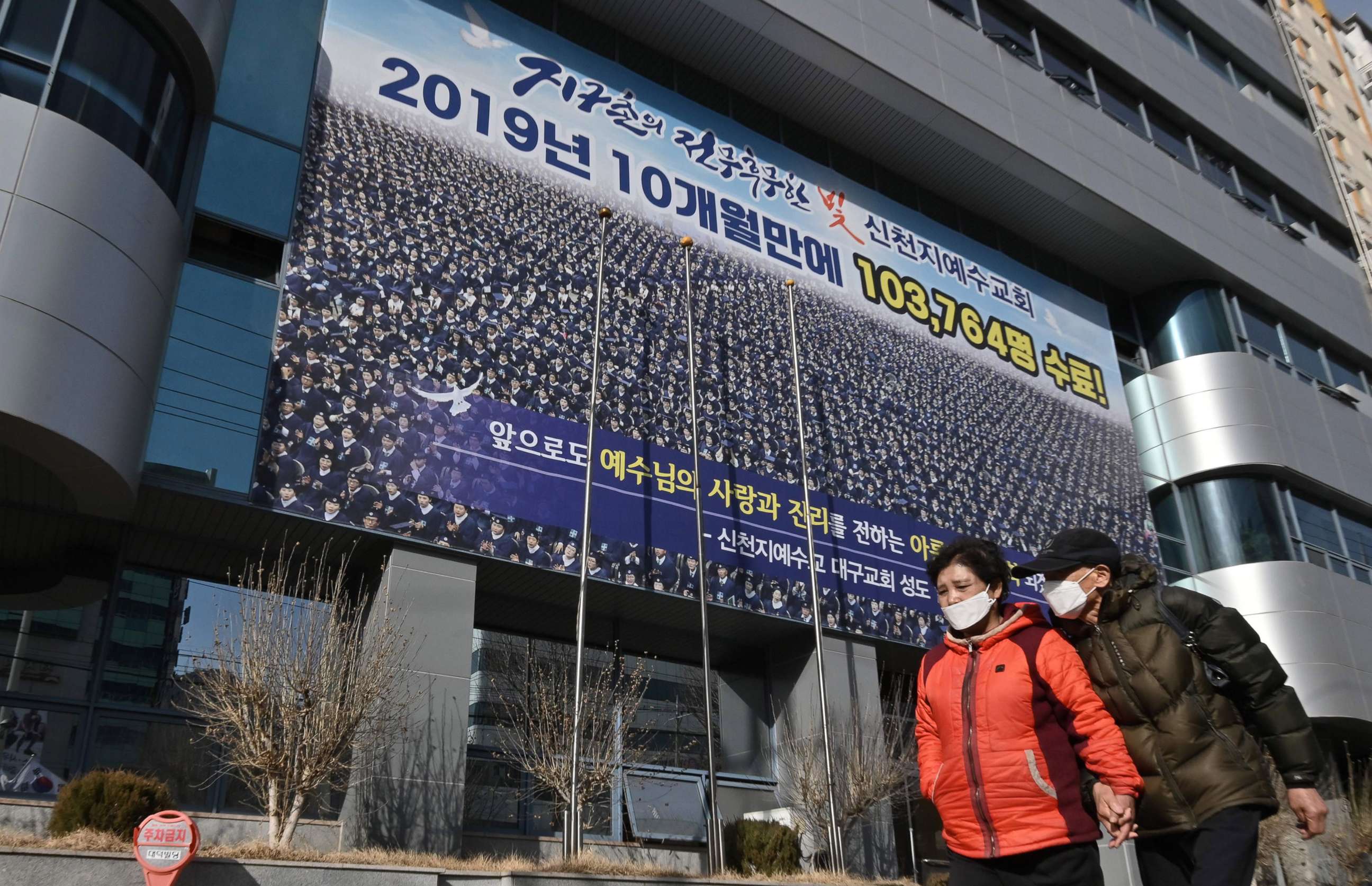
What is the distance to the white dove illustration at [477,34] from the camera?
17797mm

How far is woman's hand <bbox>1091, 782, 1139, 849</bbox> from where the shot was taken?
3906mm

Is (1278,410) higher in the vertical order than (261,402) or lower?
higher

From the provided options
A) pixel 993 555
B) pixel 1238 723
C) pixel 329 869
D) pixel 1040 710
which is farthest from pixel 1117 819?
pixel 329 869

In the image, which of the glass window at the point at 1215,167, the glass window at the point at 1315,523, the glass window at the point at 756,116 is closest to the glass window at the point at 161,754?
the glass window at the point at 756,116

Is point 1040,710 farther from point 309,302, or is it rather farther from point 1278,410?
point 1278,410

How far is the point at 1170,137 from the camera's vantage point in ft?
94.5

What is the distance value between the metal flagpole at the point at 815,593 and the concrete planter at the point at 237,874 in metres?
5.93

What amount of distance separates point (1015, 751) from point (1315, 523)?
84.8ft

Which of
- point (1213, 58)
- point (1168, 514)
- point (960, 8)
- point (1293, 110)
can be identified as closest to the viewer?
point (960, 8)

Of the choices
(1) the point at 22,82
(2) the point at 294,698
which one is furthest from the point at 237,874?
(1) the point at 22,82

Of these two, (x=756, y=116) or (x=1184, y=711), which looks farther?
(x=756, y=116)

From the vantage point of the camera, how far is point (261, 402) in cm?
1297

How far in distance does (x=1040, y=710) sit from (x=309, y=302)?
11962mm

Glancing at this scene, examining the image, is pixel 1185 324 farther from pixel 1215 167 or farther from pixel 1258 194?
pixel 1258 194
